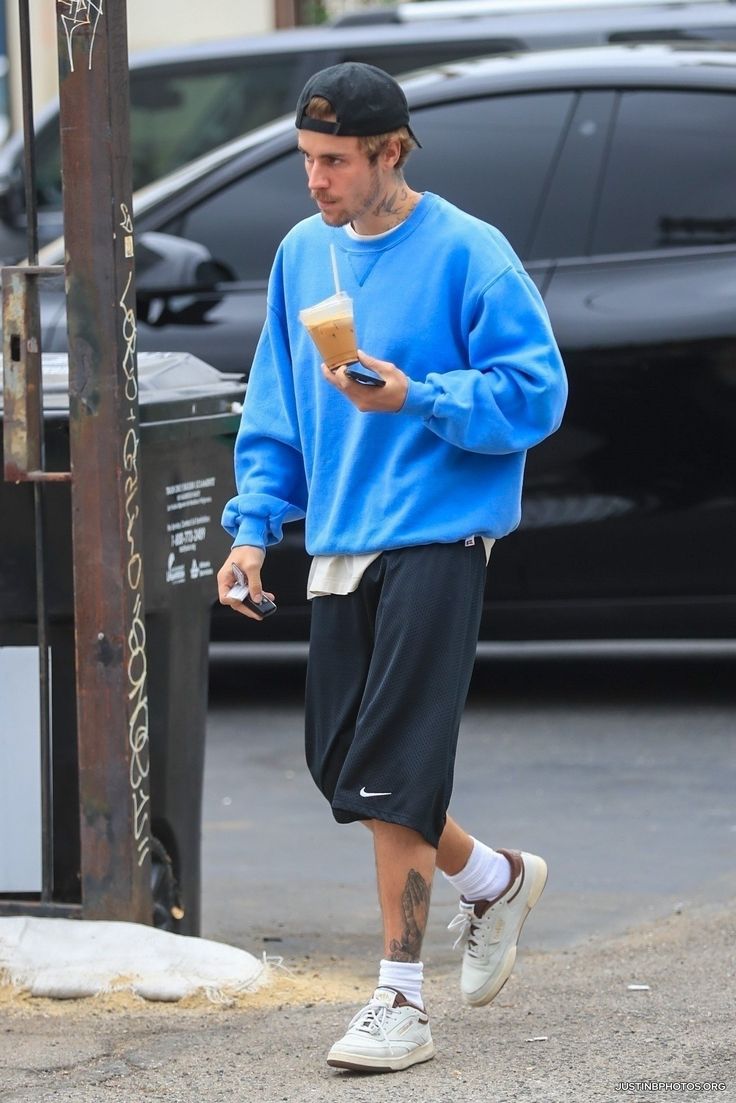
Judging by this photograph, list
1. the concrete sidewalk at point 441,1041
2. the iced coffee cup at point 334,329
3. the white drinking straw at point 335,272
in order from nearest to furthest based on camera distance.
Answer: the iced coffee cup at point 334,329
the concrete sidewalk at point 441,1041
the white drinking straw at point 335,272

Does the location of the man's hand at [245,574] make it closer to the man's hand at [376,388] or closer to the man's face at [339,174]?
the man's hand at [376,388]

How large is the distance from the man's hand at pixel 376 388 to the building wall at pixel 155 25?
17311 millimetres

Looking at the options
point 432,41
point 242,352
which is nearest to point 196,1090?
point 242,352

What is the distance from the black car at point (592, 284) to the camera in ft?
19.9

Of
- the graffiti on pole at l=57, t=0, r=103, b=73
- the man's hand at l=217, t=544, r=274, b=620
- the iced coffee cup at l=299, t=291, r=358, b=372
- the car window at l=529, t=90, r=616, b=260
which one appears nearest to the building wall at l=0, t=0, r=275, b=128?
the car window at l=529, t=90, r=616, b=260

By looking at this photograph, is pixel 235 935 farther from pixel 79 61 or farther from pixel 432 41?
pixel 432 41

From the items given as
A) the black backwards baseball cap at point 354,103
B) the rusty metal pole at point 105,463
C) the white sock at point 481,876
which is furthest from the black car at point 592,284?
the black backwards baseball cap at point 354,103

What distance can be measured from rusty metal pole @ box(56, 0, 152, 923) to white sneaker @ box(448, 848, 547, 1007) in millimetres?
632

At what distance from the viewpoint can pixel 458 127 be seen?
6.37 metres

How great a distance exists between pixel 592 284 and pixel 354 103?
3.06m

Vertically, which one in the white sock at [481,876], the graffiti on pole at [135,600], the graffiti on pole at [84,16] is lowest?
the white sock at [481,876]

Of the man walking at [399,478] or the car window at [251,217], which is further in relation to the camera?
the car window at [251,217]

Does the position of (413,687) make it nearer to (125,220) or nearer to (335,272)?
(335,272)

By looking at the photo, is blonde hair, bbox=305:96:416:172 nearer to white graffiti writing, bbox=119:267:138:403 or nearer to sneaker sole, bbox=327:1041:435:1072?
white graffiti writing, bbox=119:267:138:403
